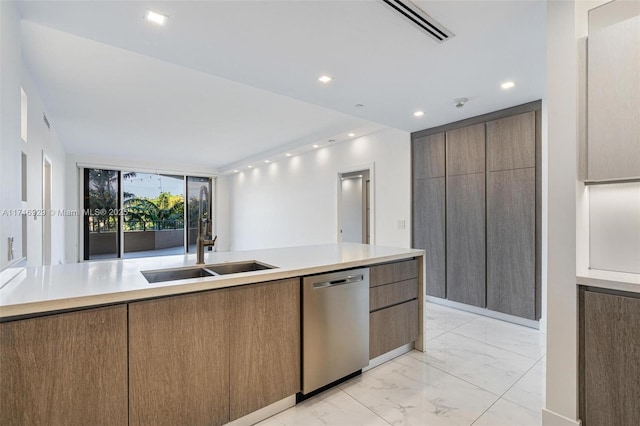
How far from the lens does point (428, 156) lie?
4293 millimetres

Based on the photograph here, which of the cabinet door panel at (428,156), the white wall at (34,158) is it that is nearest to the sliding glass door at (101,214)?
the white wall at (34,158)

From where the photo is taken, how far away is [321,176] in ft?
19.9

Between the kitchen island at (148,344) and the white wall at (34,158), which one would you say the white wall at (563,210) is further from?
the white wall at (34,158)

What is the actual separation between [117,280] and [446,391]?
2.23 metres

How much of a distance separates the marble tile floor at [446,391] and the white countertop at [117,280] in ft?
2.89

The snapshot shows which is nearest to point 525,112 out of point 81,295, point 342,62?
point 342,62

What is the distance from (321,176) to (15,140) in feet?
15.2

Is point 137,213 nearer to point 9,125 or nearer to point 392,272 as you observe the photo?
point 9,125

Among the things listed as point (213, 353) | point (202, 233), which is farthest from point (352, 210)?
point (213, 353)

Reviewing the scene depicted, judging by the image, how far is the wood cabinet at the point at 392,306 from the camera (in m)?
2.35

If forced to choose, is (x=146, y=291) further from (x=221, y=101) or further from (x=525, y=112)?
(x=525, y=112)

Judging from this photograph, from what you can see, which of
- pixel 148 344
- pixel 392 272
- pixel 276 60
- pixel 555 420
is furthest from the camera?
pixel 392 272

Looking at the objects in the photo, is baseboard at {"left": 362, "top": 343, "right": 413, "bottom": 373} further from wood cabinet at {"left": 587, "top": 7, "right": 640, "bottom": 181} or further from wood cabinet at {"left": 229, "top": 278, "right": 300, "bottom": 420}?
wood cabinet at {"left": 587, "top": 7, "right": 640, "bottom": 181}

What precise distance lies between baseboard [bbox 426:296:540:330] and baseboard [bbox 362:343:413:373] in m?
1.55
